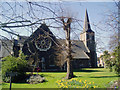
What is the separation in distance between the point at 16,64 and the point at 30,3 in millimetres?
12268

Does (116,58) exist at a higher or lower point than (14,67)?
higher

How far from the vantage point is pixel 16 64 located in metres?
15.0

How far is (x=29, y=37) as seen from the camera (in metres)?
4.57

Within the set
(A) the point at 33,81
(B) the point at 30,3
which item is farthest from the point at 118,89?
(A) the point at 33,81

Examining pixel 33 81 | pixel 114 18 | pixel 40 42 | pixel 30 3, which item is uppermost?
pixel 114 18

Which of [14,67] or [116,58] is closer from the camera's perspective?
[116,58]

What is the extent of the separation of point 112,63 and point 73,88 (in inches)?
315

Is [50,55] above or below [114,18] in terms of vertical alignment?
below

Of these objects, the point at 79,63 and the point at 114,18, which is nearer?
the point at 114,18

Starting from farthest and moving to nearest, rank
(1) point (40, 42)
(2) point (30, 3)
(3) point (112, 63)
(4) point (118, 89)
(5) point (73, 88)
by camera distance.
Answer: (3) point (112, 63) → (5) point (73, 88) → (4) point (118, 89) → (1) point (40, 42) → (2) point (30, 3)

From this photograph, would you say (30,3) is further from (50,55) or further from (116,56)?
(50,55)

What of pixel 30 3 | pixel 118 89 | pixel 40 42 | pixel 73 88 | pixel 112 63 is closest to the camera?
pixel 30 3

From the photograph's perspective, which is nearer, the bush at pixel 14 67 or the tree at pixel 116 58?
the tree at pixel 116 58

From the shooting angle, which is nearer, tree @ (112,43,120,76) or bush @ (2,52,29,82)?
tree @ (112,43,120,76)
